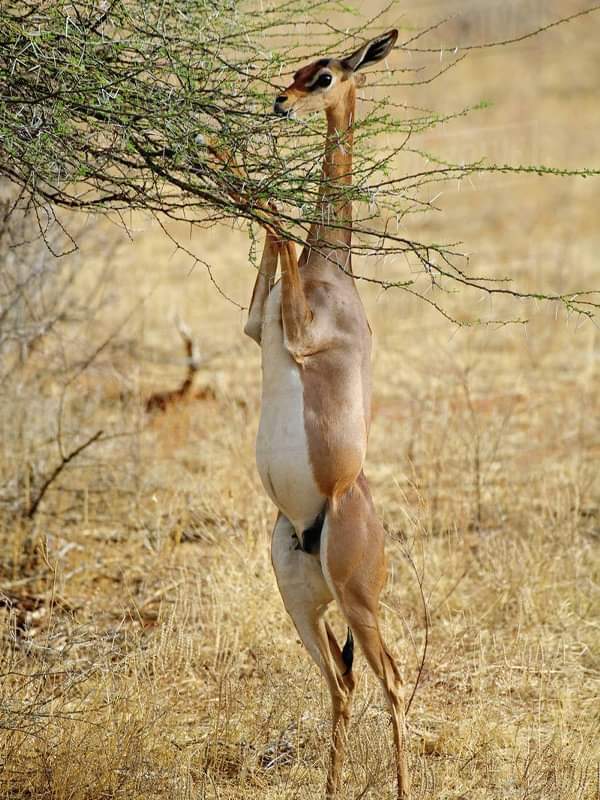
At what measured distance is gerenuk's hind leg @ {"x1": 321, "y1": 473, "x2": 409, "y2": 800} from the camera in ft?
12.9

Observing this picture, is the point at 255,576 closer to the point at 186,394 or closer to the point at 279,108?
the point at 279,108

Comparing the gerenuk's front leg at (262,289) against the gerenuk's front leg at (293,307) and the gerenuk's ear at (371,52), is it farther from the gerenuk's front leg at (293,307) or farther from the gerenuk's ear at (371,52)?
the gerenuk's ear at (371,52)

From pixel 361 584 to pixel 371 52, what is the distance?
1.71 m

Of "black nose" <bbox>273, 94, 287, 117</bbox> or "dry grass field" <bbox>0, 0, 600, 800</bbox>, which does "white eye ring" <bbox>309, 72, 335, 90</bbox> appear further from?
"dry grass field" <bbox>0, 0, 600, 800</bbox>

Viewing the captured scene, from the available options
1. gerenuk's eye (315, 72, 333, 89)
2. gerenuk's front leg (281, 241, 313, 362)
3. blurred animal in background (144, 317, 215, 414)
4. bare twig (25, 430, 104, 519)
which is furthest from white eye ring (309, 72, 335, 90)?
blurred animal in background (144, 317, 215, 414)

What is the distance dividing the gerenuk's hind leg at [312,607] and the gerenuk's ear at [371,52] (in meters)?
1.51

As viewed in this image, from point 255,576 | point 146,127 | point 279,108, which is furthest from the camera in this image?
point 255,576

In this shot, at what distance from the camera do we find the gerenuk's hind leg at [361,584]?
12.9 feet

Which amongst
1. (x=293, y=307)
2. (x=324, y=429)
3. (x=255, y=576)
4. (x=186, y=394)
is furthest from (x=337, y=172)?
(x=186, y=394)

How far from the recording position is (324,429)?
12.9 ft

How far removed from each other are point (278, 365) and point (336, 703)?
44.9 inches

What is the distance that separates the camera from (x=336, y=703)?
13.6ft

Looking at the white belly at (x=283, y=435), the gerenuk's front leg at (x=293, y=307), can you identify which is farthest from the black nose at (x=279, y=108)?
the white belly at (x=283, y=435)

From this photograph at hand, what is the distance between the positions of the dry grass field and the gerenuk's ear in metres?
0.54
